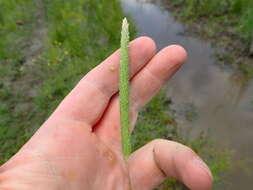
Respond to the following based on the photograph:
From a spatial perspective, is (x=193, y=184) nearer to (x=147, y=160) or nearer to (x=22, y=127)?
(x=147, y=160)

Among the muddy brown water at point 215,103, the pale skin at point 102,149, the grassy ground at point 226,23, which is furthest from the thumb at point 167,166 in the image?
the grassy ground at point 226,23

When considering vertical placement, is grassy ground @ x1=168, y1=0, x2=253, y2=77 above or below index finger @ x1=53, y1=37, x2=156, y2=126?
below

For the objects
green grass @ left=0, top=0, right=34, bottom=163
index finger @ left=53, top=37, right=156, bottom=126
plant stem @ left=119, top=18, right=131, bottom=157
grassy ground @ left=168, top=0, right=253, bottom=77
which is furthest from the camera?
grassy ground @ left=168, top=0, right=253, bottom=77

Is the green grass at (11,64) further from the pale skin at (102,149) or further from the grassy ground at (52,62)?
the pale skin at (102,149)

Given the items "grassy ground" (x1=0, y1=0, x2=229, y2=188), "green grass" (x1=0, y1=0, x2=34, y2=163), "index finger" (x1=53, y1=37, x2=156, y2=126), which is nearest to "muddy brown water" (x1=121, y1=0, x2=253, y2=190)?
"grassy ground" (x1=0, y1=0, x2=229, y2=188)

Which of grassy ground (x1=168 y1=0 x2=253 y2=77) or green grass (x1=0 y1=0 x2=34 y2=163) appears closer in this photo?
green grass (x1=0 y1=0 x2=34 y2=163)

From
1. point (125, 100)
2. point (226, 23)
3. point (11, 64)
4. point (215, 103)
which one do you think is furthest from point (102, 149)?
point (226, 23)

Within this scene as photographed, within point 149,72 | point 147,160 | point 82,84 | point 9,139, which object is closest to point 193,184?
point 147,160

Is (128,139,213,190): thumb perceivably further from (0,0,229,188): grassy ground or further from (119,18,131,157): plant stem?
(0,0,229,188): grassy ground
